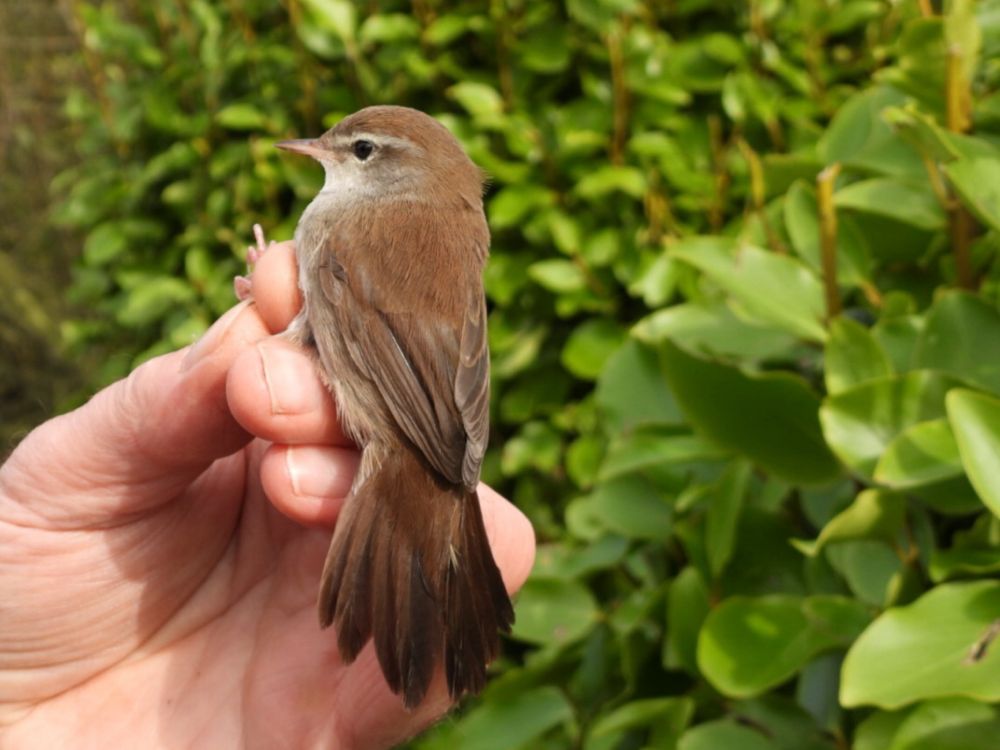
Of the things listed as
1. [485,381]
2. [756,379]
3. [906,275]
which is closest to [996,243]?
[906,275]

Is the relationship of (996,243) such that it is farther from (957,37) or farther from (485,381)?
(485,381)

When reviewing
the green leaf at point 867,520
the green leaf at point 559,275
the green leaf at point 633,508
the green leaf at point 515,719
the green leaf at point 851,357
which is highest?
the green leaf at point 851,357

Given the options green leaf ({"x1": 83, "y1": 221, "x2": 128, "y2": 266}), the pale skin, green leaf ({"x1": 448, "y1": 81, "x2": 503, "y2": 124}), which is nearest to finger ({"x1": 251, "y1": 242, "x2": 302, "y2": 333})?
the pale skin

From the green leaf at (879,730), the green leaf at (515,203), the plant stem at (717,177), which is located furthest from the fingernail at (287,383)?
the plant stem at (717,177)

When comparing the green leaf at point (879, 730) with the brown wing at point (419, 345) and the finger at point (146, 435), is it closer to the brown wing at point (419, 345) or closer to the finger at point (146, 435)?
the brown wing at point (419, 345)

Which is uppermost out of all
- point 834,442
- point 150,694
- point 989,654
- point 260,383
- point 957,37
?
point 957,37

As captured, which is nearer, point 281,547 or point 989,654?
point 989,654
